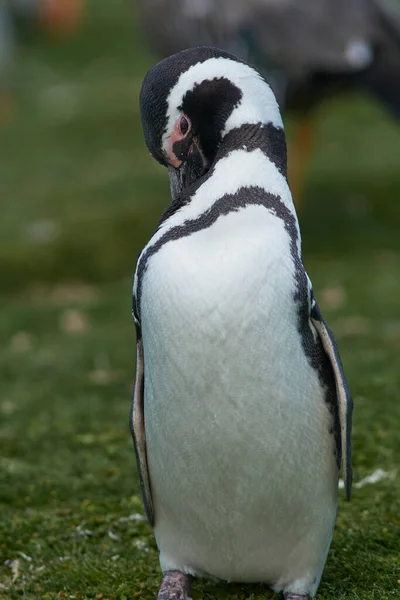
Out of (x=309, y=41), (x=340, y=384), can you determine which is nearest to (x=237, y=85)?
(x=340, y=384)

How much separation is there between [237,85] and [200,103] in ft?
0.43

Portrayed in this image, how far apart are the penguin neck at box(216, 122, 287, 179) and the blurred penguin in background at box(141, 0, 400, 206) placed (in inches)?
265

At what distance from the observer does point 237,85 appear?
3553 millimetres

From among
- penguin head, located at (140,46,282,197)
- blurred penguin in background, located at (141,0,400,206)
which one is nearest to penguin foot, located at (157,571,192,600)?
penguin head, located at (140,46,282,197)

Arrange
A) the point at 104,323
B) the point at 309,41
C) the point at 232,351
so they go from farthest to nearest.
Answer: the point at 309,41
the point at 104,323
the point at 232,351

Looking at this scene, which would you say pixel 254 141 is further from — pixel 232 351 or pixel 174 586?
pixel 174 586

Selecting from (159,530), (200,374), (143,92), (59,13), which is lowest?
(159,530)

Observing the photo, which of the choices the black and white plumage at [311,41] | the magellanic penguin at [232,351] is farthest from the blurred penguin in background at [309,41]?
the magellanic penguin at [232,351]

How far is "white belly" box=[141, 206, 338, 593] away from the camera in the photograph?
11.1 feet

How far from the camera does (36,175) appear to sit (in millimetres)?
13805

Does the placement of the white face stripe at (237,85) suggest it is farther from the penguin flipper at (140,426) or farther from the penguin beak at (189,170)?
the penguin flipper at (140,426)

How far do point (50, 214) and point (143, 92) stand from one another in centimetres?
843

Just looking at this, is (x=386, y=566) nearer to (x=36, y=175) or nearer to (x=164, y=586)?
(x=164, y=586)

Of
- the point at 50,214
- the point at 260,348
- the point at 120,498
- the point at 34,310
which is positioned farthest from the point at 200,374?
the point at 50,214
